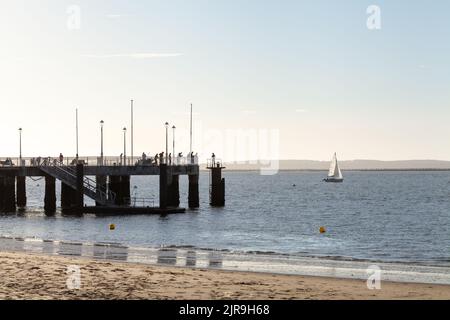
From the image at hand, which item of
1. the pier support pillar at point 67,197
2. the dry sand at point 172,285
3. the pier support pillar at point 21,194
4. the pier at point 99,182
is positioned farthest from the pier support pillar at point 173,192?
the dry sand at point 172,285

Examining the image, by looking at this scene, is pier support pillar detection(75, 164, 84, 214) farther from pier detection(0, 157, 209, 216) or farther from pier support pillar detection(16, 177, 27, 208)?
pier support pillar detection(16, 177, 27, 208)

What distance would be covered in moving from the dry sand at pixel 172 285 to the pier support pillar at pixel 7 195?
2130 inches

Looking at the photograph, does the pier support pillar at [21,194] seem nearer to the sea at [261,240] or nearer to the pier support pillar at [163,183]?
the sea at [261,240]

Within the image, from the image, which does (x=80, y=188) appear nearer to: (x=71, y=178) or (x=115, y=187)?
(x=71, y=178)

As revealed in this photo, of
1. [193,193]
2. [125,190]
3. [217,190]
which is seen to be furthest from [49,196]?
[217,190]

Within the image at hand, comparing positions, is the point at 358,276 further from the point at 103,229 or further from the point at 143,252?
the point at 103,229

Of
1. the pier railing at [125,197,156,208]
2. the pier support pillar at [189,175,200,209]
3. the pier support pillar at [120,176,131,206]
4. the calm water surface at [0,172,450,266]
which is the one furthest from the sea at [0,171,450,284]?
the pier support pillar at [120,176,131,206]

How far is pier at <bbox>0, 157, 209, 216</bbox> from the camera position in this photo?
75.4 metres

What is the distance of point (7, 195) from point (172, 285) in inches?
2463

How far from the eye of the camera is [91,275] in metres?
25.8

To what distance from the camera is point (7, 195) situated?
8212cm
